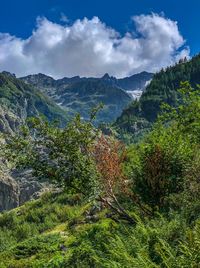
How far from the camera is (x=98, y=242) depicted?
16047mm

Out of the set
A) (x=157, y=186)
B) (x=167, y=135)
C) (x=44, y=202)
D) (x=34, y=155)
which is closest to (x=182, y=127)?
(x=167, y=135)

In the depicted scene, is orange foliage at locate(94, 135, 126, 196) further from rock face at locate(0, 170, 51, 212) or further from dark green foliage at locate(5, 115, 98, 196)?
rock face at locate(0, 170, 51, 212)

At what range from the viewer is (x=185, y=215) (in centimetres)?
1419

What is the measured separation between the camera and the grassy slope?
10.4 metres

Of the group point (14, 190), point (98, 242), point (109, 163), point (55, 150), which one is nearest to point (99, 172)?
point (109, 163)

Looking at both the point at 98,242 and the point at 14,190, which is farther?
the point at 14,190

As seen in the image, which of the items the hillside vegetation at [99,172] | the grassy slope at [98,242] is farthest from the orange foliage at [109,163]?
the grassy slope at [98,242]

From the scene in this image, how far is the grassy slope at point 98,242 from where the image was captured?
10.4 metres

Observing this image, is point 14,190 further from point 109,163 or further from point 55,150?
point 109,163

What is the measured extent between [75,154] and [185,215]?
28.8 ft

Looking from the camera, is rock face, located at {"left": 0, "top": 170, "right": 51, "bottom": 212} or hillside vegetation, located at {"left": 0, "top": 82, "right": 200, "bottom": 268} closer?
hillside vegetation, located at {"left": 0, "top": 82, "right": 200, "bottom": 268}

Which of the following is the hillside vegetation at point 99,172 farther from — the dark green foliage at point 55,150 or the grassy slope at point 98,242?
the grassy slope at point 98,242

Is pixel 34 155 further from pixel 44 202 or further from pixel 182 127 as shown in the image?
pixel 44 202

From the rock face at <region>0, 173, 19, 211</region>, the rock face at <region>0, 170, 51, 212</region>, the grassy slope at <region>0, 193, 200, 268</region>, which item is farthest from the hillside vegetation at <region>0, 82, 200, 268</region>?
the rock face at <region>0, 173, 19, 211</region>
